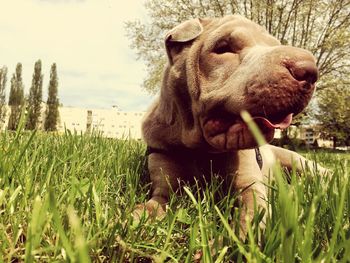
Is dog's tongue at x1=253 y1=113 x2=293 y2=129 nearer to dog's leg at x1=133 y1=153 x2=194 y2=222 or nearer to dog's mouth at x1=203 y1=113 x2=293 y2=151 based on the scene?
dog's mouth at x1=203 y1=113 x2=293 y2=151

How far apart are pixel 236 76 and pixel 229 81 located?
0.23 ft

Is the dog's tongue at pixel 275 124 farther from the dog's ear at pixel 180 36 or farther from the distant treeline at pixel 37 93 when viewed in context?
the distant treeline at pixel 37 93

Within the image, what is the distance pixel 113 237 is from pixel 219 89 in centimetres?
151

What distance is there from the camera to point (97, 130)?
468cm

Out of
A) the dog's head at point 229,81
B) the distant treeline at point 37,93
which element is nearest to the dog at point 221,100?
the dog's head at point 229,81

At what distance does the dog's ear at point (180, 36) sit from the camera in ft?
10.1

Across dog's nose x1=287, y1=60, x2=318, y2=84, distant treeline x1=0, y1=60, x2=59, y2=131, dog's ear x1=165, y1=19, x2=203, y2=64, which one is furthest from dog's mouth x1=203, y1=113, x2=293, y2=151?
distant treeline x1=0, y1=60, x2=59, y2=131

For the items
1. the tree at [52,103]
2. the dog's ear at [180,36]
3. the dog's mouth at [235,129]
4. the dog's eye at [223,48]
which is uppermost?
the tree at [52,103]

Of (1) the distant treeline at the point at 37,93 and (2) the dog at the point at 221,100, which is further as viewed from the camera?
(1) the distant treeline at the point at 37,93

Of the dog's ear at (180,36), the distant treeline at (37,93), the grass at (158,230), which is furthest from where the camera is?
the distant treeline at (37,93)

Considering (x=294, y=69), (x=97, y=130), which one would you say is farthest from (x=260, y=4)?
(x=294, y=69)

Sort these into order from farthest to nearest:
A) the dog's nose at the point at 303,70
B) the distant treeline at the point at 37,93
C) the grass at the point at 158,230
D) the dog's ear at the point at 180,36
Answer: the distant treeline at the point at 37,93 < the dog's ear at the point at 180,36 < the dog's nose at the point at 303,70 < the grass at the point at 158,230

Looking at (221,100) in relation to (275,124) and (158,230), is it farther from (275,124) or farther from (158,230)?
(158,230)

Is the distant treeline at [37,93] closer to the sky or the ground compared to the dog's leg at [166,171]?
closer to the sky
